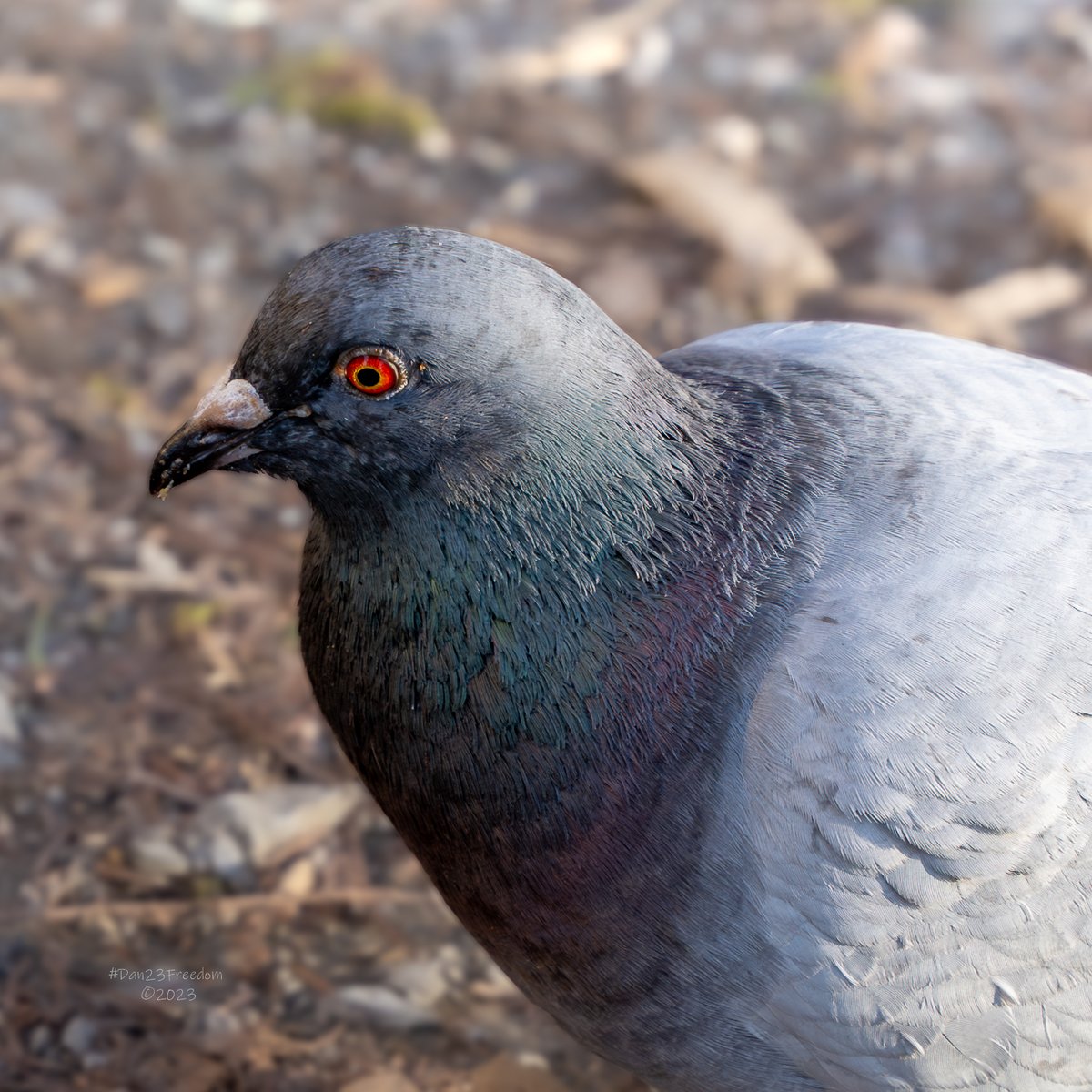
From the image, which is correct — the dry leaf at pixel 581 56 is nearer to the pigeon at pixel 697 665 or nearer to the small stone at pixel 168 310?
the small stone at pixel 168 310

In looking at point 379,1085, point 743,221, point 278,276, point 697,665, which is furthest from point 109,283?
point 697,665

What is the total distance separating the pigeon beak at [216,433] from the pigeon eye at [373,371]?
148 millimetres

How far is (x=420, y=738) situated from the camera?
278cm

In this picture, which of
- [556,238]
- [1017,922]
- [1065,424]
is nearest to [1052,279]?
[556,238]

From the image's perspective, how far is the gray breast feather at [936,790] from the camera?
253 cm

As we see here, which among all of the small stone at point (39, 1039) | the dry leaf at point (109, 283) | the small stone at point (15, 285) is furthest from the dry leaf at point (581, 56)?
the small stone at point (39, 1039)

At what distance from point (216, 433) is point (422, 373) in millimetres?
457

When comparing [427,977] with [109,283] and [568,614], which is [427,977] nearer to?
[568,614]

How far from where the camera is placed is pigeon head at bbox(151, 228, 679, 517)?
8.46 ft

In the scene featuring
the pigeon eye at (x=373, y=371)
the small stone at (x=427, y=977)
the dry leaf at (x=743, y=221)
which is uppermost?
the dry leaf at (x=743, y=221)

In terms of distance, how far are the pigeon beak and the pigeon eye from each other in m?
0.15

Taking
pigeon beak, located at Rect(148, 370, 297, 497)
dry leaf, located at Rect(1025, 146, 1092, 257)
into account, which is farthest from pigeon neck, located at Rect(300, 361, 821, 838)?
dry leaf, located at Rect(1025, 146, 1092, 257)

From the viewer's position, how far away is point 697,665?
2678mm

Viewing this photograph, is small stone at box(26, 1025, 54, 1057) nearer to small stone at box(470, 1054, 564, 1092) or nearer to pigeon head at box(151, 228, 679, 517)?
small stone at box(470, 1054, 564, 1092)
